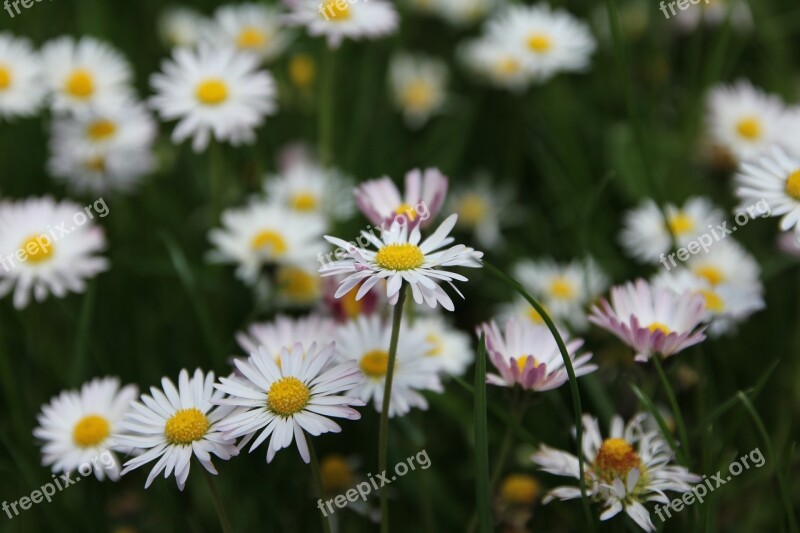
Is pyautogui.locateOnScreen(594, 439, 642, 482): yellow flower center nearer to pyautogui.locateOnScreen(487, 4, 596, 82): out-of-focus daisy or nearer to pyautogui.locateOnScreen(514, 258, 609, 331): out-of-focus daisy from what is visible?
pyautogui.locateOnScreen(514, 258, 609, 331): out-of-focus daisy

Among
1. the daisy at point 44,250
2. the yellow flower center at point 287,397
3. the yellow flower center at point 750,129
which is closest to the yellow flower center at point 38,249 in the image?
the daisy at point 44,250

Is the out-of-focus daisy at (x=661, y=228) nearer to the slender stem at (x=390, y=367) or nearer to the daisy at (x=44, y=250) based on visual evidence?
the slender stem at (x=390, y=367)

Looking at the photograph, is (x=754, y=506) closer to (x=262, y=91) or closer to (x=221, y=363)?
(x=221, y=363)

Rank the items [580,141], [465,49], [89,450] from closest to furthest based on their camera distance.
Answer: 1. [89,450]
2. [580,141]
3. [465,49]

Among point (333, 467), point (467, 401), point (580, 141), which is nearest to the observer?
point (333, 467)

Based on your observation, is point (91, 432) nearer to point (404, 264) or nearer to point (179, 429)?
point (179, 429)

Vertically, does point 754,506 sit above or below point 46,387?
below

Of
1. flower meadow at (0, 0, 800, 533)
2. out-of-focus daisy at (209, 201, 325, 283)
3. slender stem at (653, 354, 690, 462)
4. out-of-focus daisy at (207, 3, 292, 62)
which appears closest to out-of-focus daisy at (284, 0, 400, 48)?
flower meadow at (0, 0, 800, 533)

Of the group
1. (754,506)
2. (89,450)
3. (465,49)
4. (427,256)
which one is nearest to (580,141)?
(465,49)
